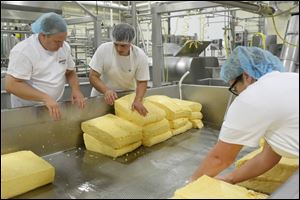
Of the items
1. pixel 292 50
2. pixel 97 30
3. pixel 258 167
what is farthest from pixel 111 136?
pixel 292 50

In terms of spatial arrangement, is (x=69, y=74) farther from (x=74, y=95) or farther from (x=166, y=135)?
(x=166, y=135)

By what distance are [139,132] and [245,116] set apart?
0.89 m

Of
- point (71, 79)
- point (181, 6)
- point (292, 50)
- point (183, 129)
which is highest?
point (181, 6)

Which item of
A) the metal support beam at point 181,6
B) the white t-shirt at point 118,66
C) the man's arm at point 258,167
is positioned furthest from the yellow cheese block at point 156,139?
the metal support beam at point 181,6

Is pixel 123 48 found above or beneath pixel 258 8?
beneath

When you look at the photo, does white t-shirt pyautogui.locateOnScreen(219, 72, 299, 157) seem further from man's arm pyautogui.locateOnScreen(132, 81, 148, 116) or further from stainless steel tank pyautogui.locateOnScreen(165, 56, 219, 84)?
stainless steel tank pyautogui.locateOnScreen(165, 56, 219, 84)

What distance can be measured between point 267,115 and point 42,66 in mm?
1150

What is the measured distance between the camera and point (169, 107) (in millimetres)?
2039

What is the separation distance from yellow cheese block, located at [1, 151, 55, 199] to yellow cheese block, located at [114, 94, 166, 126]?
0.65 metres

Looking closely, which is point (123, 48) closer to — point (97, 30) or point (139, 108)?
point (139, 108)

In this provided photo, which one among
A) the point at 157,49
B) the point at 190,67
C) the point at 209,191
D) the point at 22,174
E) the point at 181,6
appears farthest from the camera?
the point at 190,67

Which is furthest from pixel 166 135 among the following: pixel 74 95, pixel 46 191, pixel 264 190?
pixel 46 191

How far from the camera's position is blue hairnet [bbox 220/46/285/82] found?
3.66 feet

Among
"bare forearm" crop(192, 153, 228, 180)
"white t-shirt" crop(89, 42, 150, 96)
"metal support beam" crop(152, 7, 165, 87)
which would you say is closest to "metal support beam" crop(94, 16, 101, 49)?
"metal support beam" crop(152, 7, 165, 87)
